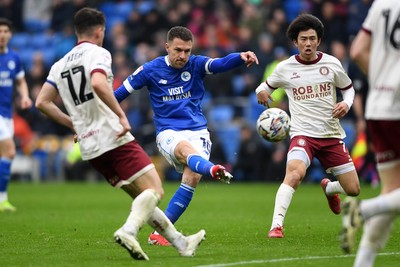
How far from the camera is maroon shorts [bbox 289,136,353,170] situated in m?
11.2

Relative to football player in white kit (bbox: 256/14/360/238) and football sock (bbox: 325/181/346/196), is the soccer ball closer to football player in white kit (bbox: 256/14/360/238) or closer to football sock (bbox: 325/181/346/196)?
football player in white kit (bbox: 256/14/360/238)

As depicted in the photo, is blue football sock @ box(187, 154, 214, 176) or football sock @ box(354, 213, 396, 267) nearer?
football sock @ box(354, 213, 396, 267)

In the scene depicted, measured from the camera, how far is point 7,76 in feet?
52.3

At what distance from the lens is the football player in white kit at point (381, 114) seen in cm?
716

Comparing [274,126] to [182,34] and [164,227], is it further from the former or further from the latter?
[164,227]

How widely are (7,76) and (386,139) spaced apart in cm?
1000

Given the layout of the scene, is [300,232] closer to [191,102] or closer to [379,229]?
[191,102]

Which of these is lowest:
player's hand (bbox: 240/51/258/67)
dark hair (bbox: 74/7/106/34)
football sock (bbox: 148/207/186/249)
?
football sock (bbox: 148/207/186/249)

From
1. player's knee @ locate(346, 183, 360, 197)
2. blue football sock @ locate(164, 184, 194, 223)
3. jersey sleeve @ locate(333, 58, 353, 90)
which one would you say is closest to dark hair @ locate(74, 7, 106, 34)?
blue football sock @ locate(164, 184, 194, 223)

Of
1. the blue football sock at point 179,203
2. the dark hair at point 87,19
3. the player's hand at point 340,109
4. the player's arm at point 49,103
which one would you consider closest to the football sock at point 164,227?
the player's arm at point 49,103

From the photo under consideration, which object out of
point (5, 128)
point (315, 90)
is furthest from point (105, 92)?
point (5, 128)

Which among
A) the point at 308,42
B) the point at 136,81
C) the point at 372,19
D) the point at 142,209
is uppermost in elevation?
the point at 372,19

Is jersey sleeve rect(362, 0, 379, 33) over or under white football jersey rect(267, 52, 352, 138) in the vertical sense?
over

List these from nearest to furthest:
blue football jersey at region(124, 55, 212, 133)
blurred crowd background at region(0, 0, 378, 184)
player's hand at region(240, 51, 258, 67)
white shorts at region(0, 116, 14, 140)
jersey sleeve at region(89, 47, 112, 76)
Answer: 1. jersey sleeve at region(89, 47, 112, 76)
2. player's hand at region(240, 51, 258, 67)
3. blue football jersey at region(124, 55, 212, 133)
4. white shorts at region(0, 116, 14, 140)
5. blurred crowd background at region(0, 0, 378, 184)
